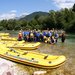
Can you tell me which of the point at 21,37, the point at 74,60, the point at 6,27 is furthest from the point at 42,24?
the point at 74,60

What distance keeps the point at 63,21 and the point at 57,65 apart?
84.1m

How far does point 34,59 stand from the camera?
1662cm

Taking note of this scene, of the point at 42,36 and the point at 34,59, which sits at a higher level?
the point at 34,59

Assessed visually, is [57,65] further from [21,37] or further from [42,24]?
[42,24]

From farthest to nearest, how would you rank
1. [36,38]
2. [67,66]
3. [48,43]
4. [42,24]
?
[42,24]
[36,38]
[48,43]
[67,66]

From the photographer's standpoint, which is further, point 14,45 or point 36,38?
point 36,38

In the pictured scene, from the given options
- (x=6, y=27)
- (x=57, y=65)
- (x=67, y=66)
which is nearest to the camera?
(x=57, y=65)

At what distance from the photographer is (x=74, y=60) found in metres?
18.9

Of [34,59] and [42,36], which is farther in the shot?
[42,36]

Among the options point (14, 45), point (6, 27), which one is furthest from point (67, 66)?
point (6, 27)

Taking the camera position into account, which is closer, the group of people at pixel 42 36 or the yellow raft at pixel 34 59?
the yellow raft at pixel 34 59

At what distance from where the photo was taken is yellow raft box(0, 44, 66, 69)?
15758 millimetres

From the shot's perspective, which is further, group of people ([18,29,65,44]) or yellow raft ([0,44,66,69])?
group of people ([18,29,65,44])

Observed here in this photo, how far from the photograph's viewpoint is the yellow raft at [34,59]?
1576cm
